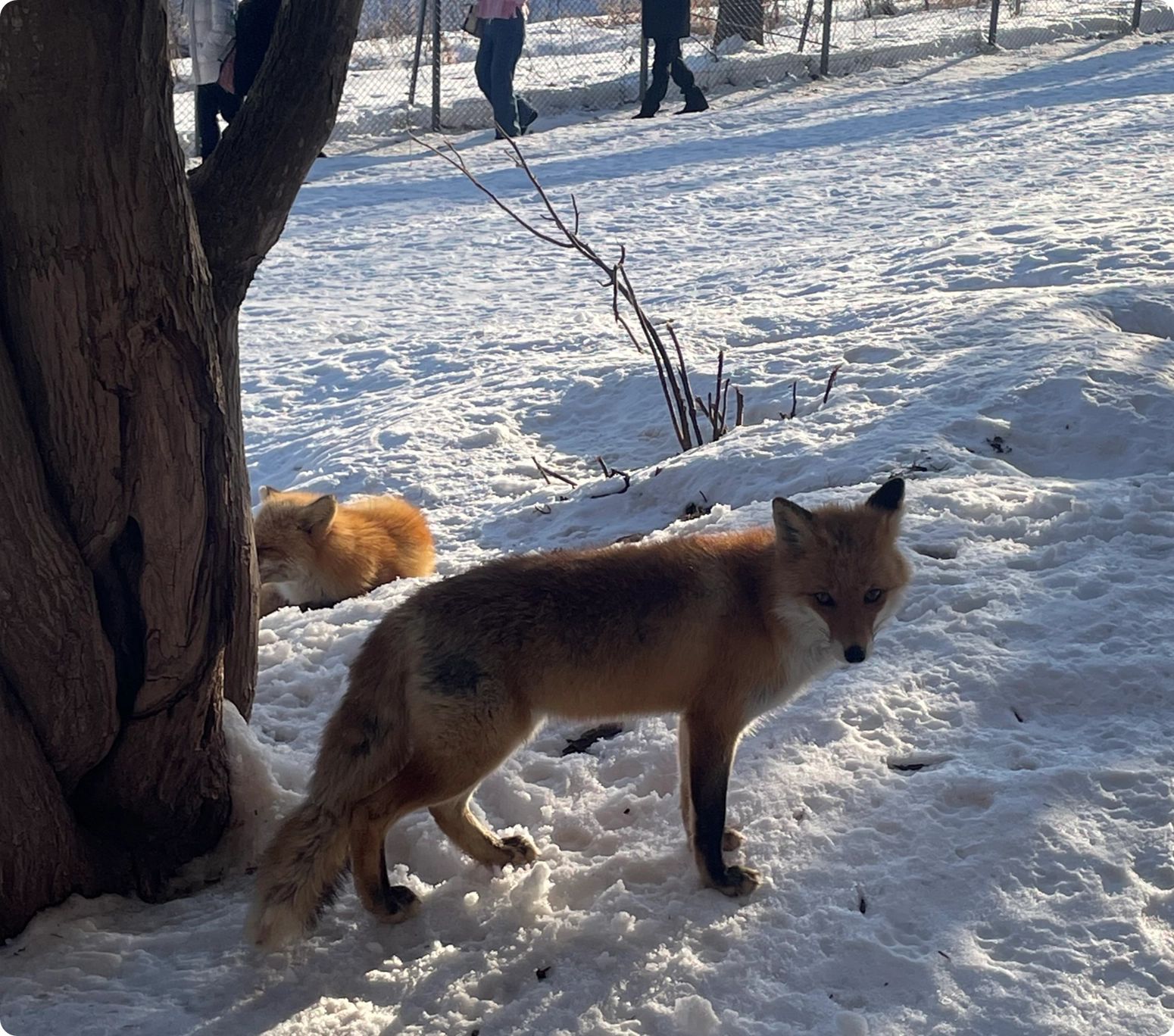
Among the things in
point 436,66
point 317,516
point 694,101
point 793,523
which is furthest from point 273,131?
point 694,101

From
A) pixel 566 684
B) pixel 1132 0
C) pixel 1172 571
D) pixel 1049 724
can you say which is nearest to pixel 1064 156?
pixel 1172 571

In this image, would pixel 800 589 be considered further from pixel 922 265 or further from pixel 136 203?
pixel 922 265

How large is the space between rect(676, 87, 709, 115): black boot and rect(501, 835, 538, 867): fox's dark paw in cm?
1613

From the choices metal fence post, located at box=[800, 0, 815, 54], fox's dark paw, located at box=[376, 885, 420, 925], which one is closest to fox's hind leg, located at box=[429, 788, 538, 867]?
fox's dark paw, located at box=[376, 885, 420, 925]

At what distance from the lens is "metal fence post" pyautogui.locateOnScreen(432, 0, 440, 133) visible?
1634 centimetres

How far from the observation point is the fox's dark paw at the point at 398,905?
10.4 feet

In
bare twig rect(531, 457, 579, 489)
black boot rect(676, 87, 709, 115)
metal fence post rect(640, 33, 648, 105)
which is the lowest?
bare twig rect(531, 457, 579, 489)

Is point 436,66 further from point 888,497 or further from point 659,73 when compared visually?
point 888,497

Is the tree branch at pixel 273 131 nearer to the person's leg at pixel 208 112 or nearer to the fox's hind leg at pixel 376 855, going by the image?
the fox's hind leg at pixel 376 855

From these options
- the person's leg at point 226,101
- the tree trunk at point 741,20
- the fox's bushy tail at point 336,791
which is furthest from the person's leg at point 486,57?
the fox's bushy tail at point 336,791

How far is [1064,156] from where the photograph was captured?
13.2m

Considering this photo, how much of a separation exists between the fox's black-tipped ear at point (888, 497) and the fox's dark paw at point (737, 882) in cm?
116

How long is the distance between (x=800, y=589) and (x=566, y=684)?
0.74 meters

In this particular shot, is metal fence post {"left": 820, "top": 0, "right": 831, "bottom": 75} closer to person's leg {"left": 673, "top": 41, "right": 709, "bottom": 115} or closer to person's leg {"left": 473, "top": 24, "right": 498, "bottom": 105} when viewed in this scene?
person's leg {"left": 673, "top": 41, "right": 709, "bottom": 115}
